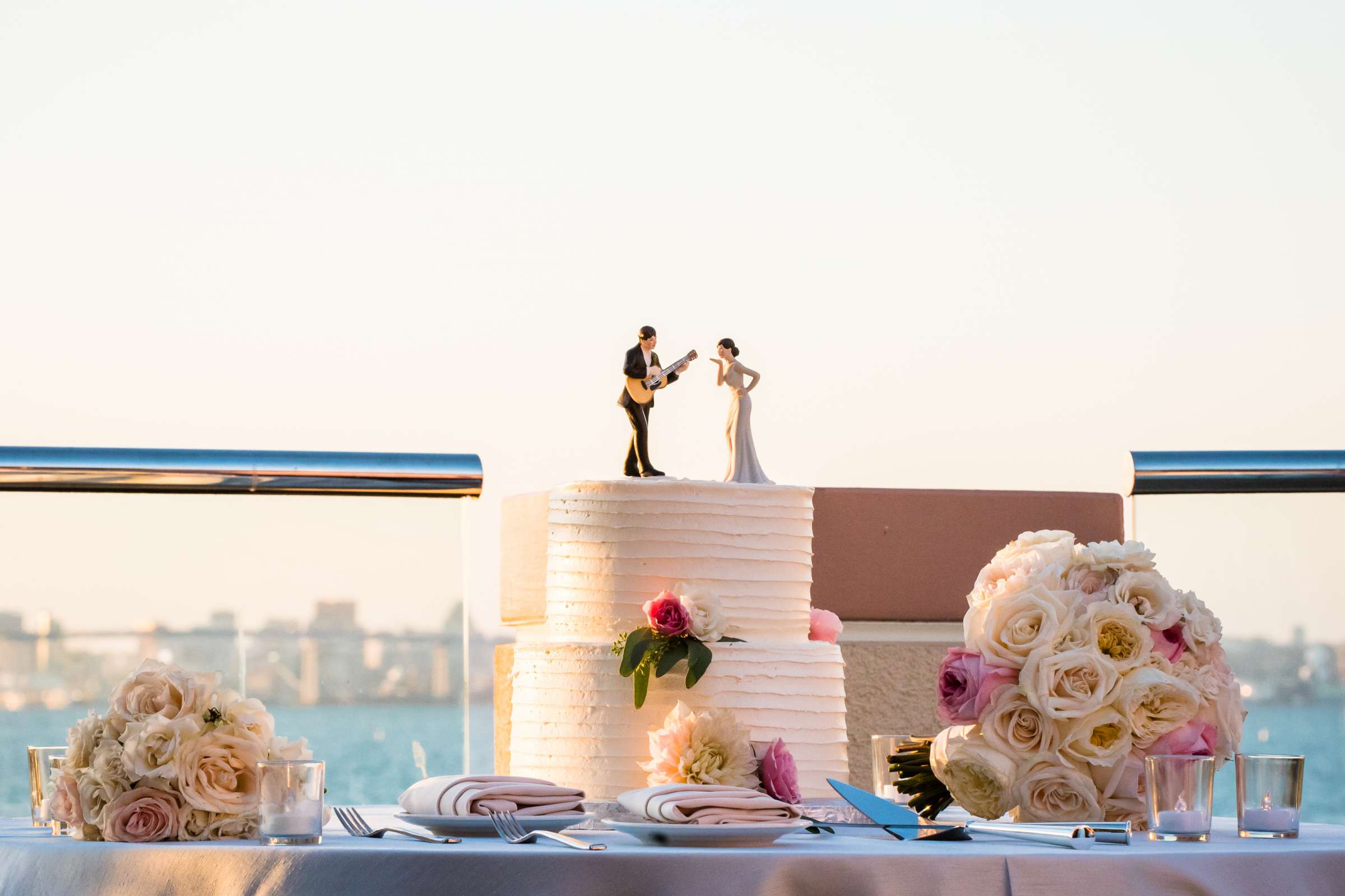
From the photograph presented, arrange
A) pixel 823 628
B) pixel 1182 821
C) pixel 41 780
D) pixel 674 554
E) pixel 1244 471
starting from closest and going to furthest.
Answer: pixel 1182 821, pixel 41 780, pixel 674 554, pixel 823 628, pixel 1244 471

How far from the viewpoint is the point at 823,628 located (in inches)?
109

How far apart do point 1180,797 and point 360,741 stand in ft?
141

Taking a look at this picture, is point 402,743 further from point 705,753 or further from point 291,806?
point 291,806

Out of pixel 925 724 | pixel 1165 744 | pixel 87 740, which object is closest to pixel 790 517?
pixel 1165 744

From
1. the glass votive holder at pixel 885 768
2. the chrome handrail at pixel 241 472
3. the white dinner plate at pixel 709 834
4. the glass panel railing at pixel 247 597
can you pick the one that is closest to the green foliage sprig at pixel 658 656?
the glass votive holder at pixel 885 768

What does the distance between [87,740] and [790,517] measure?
1151 mm

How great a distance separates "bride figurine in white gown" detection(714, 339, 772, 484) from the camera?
9.48 ft

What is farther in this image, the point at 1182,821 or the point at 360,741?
the point at 360,741

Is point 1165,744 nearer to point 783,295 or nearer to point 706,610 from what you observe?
point 706,610

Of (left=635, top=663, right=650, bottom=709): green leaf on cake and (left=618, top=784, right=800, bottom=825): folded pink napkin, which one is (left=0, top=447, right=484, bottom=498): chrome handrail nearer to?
(left=635, top=663, right=650, bottom=709): green leaf on cake

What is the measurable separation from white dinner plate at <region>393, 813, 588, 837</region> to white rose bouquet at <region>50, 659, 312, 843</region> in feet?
0.56

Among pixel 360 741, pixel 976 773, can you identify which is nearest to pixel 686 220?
pixel 976 773

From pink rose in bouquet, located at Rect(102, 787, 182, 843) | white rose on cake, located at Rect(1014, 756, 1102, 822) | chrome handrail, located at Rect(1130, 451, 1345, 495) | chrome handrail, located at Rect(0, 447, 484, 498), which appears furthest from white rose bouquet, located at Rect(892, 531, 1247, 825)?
chrome handrail, located at Rect(1130, 451, 1345, 495)

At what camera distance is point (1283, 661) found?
5.20 meters
